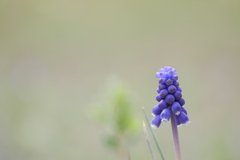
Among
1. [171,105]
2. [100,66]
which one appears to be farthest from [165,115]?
[100,66]

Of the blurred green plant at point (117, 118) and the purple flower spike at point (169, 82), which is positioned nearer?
the blurred green plant at point (117, 118)

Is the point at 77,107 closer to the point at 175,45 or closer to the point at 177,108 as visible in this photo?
the point at 175,45

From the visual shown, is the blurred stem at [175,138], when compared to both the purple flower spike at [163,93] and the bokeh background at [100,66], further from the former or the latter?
the bokeh background at [100,66]

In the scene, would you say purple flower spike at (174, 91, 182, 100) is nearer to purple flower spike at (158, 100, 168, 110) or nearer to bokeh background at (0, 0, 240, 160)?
purple flower spike at (158, 100, 168, 110)

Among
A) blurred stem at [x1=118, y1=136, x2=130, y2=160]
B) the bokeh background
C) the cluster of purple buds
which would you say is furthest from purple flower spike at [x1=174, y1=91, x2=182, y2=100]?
the bokeh background

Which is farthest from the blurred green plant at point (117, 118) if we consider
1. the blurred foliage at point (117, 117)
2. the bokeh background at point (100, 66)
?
the bokeh background at point (100, 66)

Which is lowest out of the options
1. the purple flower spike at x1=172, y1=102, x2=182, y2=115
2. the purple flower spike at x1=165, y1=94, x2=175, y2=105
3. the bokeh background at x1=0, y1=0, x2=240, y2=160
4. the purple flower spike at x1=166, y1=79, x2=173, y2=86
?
the purple flower spike at x1=172, y1=102, x2=182, y2=115

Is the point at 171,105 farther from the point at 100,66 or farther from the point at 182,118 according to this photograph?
the point at 100,66

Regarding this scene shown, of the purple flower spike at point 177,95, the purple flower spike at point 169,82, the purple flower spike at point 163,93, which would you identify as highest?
the purple flower spike at point 169,82
